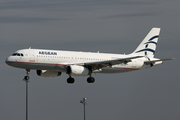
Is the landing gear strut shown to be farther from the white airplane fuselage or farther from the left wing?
the white airplane fuselage

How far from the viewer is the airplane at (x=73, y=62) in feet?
235

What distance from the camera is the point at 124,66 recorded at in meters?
82.2

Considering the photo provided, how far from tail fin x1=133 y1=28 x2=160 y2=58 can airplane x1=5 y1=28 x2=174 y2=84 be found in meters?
0.77

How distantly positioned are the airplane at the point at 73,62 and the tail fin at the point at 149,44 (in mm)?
772

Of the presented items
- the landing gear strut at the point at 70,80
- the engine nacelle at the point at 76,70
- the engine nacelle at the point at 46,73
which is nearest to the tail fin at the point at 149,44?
A: the landing gear strut at the point at 70,80

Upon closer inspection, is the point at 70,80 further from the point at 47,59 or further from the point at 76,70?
the point at 47,59

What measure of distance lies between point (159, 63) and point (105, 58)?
453 inches

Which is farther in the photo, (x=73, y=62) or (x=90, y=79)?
(x=90, y=79)

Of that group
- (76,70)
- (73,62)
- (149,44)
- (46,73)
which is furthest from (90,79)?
(149,44)

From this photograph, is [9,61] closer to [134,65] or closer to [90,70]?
[90,70]

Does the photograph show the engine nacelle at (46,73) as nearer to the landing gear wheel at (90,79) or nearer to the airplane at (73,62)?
the airplane at (73,62)

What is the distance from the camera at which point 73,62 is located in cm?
7488

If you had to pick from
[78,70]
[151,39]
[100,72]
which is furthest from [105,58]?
[151,39]

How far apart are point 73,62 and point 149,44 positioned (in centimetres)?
2083
